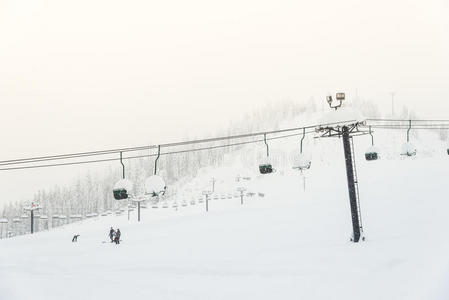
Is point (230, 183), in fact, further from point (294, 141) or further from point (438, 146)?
point (438, 146)

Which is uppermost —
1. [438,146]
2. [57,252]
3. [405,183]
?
[438,146]

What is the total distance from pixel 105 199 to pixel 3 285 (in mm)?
132024

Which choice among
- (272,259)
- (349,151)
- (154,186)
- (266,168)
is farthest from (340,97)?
(154,186)

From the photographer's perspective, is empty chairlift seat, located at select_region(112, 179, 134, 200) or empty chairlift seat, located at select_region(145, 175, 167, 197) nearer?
empty chairlift seat, located at select_region(145, 175, 167, 197)

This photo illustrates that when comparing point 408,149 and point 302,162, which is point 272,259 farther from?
point 408,149

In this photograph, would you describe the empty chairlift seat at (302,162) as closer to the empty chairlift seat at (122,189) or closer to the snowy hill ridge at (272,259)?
the snowy hill ridge at (272,259)

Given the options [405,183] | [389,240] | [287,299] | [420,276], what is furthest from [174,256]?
[405,183]

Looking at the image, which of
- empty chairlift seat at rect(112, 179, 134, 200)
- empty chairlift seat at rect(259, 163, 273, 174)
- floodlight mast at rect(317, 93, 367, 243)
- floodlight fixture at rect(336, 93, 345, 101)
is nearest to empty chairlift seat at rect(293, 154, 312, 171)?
empty chairlift seat at rect(259, 163, 273, 174)

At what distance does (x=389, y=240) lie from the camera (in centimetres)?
1638

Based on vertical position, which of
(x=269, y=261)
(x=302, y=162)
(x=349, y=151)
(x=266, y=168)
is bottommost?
(x=269, y=261)

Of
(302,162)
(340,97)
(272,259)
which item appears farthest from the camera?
Answer: (272,259)

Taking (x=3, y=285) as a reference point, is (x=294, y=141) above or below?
above

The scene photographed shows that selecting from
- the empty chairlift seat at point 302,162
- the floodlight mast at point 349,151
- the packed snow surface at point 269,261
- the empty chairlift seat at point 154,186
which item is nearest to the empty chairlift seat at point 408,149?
the floodlight mast at point 349,151

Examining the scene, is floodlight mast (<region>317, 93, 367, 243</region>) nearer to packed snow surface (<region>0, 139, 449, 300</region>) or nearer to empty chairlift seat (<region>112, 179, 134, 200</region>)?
packed snow surface (<region>0, 139, 449, 300</region>)
